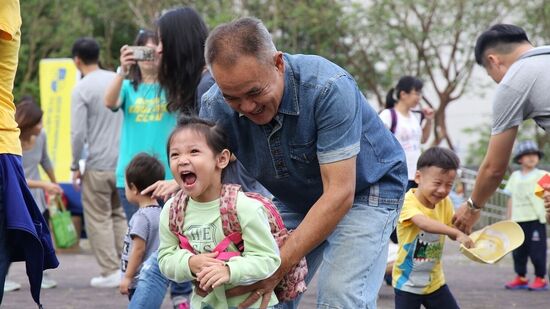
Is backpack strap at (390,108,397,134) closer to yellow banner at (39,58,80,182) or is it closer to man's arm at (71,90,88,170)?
man's arm at (71,90,88,170)

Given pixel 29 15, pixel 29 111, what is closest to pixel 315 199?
pixel 29 111

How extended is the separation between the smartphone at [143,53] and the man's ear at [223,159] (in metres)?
2.81

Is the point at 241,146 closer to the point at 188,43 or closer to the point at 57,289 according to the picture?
the point at 188,43

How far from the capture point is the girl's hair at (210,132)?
173 inches

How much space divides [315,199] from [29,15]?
23232mm

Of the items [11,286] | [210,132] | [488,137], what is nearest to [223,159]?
[210,132]

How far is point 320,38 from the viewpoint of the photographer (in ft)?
75.6

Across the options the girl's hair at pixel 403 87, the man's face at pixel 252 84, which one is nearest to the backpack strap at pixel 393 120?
the girl's hair at pixel 403 87

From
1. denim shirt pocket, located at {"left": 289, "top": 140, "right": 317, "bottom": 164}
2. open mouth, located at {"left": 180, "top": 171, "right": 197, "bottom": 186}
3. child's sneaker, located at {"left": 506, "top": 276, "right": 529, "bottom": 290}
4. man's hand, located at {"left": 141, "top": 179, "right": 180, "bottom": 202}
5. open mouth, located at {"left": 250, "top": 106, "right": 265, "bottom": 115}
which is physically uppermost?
open mouth, located at {"left": 250, "top": 106, "right": 265, "bottom": 115}

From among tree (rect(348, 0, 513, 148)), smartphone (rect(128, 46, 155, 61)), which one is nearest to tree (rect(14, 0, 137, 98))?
tree (rect(348, 0, 513, 148))

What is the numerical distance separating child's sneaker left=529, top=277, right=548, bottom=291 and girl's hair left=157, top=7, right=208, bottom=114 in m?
5.36

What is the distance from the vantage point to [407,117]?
1029 cm

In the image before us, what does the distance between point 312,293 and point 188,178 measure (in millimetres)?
5525

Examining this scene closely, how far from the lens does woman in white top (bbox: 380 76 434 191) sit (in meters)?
9.97
